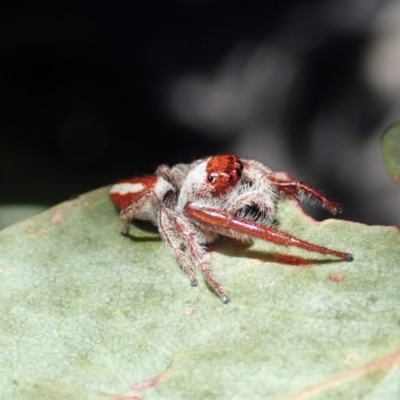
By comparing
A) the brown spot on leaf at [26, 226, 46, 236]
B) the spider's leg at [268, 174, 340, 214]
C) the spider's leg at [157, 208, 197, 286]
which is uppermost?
the spider's leg at [268, 174, 340, 214]

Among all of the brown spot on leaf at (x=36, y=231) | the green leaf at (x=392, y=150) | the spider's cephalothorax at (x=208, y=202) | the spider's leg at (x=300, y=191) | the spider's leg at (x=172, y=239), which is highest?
the green leaf at (x=392, y=150)

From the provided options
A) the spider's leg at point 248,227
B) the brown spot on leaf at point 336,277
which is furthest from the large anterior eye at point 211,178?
the brown spot on leaf at point 336,277

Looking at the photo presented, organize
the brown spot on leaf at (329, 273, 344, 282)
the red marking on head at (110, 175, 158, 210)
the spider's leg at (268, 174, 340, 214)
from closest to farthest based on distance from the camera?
the brown spot on leaf at (329, 273, 344, 282) → the spider's leg at (268, 174, 340, 214) → the red marking on head at (110, 175, 158, 210)

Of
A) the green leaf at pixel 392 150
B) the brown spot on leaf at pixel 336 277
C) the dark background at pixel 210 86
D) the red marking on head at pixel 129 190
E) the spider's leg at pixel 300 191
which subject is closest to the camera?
the brown spot on leaf at pixel 336 277

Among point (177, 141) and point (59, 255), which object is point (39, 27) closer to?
point (177, 141)

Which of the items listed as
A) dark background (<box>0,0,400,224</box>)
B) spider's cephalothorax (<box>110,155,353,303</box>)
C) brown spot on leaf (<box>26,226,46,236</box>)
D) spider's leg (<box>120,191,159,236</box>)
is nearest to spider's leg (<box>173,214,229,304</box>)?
spider's cephalothorax (<box>110,155,353,303</box>)

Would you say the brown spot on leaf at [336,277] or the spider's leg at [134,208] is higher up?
the brown spot on leaf at [336,277]

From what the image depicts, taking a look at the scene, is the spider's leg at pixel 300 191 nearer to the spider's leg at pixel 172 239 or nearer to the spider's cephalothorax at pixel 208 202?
the spider's cephalothorax at pixel 208 202

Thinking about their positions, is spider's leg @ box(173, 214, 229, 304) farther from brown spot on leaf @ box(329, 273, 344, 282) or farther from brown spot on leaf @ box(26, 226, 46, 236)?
brown spot on leaf @ box(26, 226, 46, 236)
